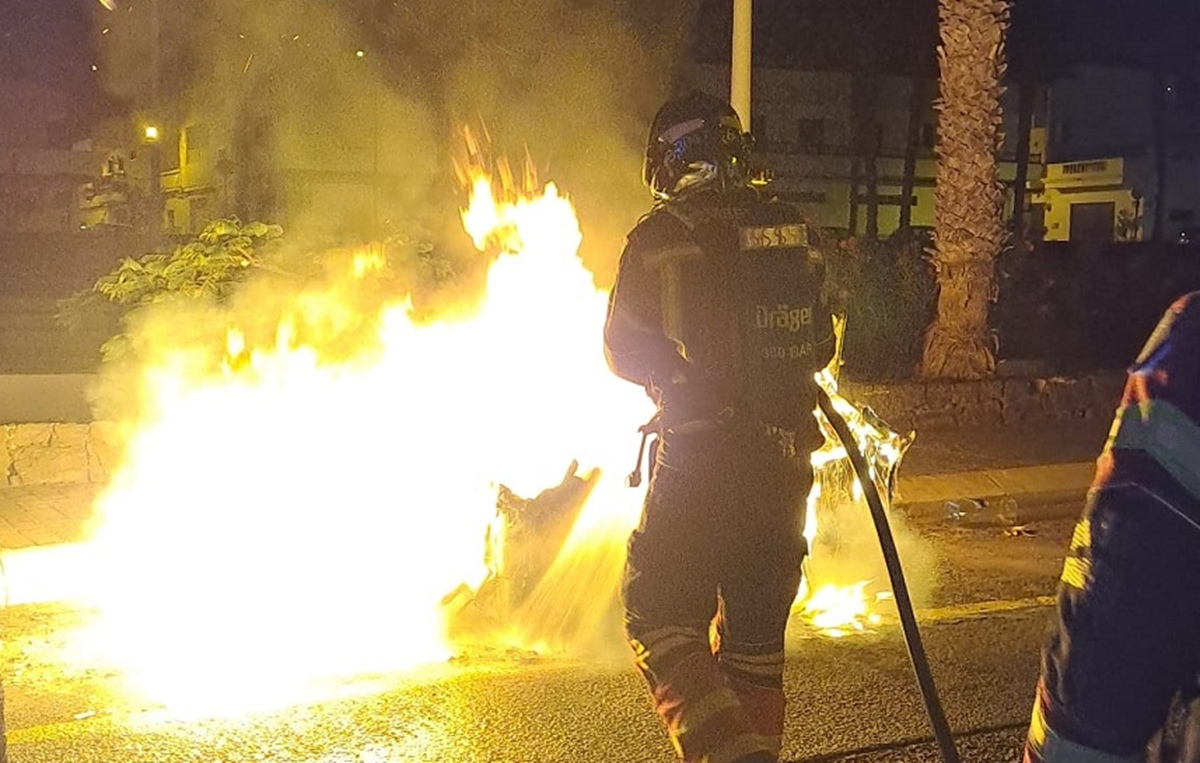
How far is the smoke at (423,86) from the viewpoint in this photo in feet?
40.7

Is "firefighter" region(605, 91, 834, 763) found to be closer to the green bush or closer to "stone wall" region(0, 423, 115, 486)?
"stone wall" region(0, 423, 115, 486)

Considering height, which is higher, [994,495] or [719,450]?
[719,450]

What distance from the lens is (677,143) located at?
11.9 feet

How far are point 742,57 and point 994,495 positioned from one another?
328 cm

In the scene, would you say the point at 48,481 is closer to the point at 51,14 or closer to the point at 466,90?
the point at 466,90

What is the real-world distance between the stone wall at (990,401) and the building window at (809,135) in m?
13.4

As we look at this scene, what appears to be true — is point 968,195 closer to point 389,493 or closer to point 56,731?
point 389,493

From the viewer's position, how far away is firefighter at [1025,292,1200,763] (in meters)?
1.29

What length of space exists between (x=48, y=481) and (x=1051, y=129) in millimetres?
27007

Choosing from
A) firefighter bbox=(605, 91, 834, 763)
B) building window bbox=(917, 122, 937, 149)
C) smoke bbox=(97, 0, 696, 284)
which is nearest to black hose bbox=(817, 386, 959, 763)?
firefighter bbox=(605, 91, 834, 763)

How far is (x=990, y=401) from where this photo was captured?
437 inches

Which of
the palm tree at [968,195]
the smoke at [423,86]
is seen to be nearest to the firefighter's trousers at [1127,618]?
the smoke at [423,86]

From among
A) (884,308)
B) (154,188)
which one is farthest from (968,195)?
(154,188)

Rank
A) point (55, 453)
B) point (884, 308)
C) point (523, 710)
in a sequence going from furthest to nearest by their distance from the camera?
point (884, 308) → point (55, 453) → point (523, 710)
